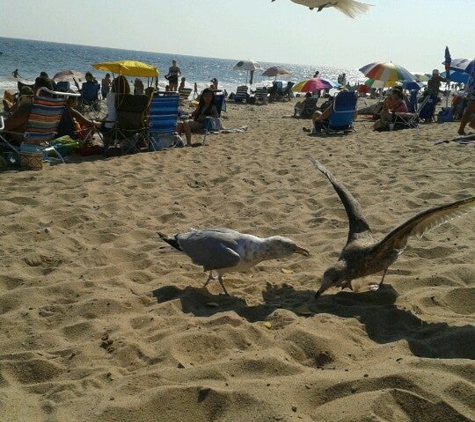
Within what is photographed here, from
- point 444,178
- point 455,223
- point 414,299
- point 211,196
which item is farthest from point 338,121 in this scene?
point 414,299

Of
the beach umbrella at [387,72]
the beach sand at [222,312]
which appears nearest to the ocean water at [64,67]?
the beach umbrella at [387,72]

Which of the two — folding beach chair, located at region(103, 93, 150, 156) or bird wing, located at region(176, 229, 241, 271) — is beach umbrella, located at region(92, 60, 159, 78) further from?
bird wing, located at region(176, 229, 241, 271)

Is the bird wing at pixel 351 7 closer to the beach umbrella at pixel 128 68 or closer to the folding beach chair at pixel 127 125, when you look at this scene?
the folding beach chair at pixel 127 125

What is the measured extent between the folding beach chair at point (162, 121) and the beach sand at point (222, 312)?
2.63 m

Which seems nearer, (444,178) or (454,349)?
(454,349)

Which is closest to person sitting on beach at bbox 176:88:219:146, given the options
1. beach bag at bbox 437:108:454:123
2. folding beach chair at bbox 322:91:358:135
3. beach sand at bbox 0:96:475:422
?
folding beach chair at bbox 322:91:358:135

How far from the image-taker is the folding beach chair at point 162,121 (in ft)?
30.9

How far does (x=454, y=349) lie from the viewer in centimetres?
283

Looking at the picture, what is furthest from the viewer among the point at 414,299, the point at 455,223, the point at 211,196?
the point at 211,196

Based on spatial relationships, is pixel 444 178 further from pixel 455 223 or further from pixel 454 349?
pixel 454 349

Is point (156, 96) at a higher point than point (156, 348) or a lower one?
higher

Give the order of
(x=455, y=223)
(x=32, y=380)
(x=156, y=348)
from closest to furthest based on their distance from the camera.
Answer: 1. (x=32, y=380)
2. (x=156, y=348)
3. (x=455, y=223)

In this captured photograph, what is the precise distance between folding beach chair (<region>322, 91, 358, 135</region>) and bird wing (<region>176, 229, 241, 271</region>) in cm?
919

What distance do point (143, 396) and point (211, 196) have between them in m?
4.03
